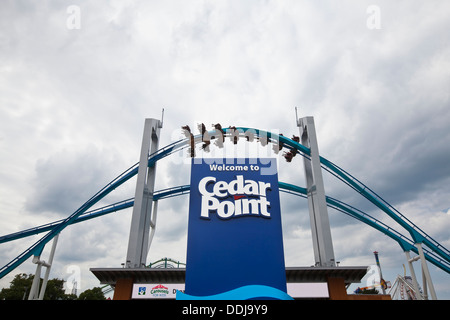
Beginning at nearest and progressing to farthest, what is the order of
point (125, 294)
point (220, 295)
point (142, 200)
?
point (220, 295) → point (125, 294) → point (142, 200)

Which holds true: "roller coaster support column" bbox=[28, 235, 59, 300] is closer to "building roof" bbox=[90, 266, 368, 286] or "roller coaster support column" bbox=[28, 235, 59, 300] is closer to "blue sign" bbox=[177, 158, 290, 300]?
"building roof" bbox=[90, 266, 368, 286]

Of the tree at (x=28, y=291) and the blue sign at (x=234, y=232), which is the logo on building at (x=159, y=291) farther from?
the tree at (x=28, y=291)

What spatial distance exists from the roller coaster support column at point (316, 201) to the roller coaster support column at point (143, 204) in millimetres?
10191

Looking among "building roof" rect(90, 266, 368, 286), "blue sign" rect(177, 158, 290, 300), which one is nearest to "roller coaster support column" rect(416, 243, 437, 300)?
"building roof" rect(90, 266, 368, 286)

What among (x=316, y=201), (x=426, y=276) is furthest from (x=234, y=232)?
(x=426, y=276)

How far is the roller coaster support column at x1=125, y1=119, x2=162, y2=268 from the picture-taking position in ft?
54.2

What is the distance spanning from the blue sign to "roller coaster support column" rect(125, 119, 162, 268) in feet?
11.6

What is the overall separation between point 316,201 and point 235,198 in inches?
211

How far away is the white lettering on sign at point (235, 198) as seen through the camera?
1566 cm
